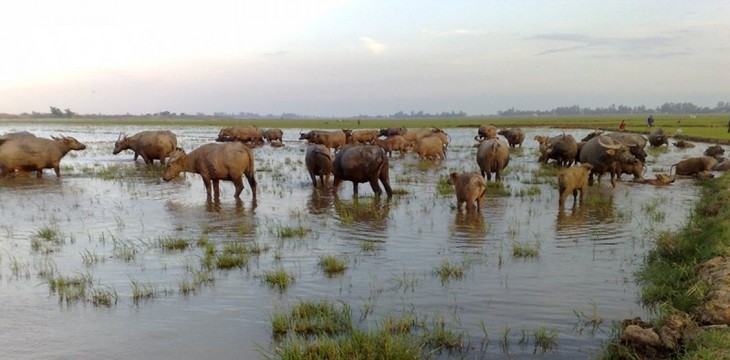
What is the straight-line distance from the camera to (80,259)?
7.72 metres

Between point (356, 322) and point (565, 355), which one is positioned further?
point (356, 322)

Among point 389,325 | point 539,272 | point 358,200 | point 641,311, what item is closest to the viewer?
point 389,325

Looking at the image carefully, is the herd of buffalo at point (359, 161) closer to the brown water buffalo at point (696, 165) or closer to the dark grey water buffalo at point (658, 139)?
the brown water buffalo at point (696, 165)

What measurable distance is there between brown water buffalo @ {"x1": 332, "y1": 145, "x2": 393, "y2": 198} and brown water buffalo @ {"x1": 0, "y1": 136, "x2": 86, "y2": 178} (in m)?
10.4

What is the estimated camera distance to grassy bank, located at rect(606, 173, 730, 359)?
162 inches

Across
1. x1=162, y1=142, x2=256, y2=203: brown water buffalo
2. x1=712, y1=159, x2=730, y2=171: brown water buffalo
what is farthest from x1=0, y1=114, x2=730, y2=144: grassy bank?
x1=162, y1=142, x2=256, y2=203: brown water buffalo

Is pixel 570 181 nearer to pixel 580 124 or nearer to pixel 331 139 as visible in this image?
pixel 331 139

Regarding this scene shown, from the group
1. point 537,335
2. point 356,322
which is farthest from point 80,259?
point 537,335

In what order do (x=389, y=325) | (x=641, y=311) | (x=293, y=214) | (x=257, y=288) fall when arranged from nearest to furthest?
(x=389, y=325) < (x=641, y=311) < (x=257, y=288) < (x=293, y=214)

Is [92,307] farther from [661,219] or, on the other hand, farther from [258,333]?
[661,219]

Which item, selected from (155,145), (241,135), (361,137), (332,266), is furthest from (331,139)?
(332,266)

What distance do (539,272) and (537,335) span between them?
220 cm

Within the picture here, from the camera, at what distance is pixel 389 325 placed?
5012 mm

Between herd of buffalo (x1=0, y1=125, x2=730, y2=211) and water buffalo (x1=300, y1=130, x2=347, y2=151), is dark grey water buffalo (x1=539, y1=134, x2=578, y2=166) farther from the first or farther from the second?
water buffalo (x1=300, y1=130, x2=347, y2=151)
